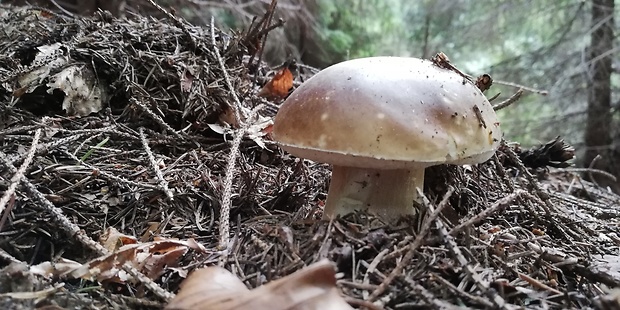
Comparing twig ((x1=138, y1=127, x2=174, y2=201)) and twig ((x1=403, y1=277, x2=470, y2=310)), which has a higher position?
twig ((x1=138, y1=127, x2=174, y2=201))

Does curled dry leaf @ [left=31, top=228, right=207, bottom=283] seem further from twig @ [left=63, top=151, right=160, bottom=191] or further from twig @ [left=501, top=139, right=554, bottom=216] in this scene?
twig @ [left=501, top=139, right=554, bottom=216]

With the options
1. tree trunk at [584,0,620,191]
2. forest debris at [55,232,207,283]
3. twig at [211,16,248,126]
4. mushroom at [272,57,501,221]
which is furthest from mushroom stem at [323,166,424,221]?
tree trunk at [584,0,620,191]

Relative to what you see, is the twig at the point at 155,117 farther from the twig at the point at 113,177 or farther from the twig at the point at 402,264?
the twig at the point at 402,264

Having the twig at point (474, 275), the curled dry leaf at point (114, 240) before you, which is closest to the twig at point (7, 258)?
the curled dry leaf at point (114, 240)

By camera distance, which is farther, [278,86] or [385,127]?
[278,86]

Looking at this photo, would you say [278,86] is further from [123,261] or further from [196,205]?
[123,261]

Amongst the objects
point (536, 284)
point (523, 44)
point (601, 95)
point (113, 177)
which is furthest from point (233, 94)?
point (523, 44)
